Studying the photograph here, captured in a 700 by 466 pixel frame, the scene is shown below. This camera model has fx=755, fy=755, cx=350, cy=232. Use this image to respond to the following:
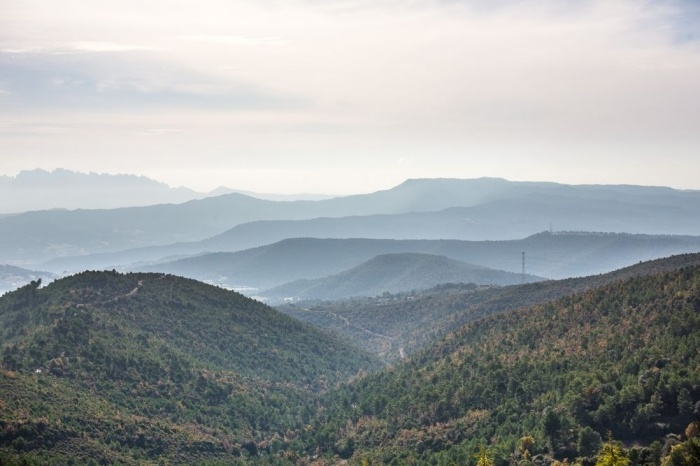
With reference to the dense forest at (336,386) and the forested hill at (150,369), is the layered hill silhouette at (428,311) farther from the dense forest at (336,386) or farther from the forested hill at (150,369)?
the forested hill at (150,369)

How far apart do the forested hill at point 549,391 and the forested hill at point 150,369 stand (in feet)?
33.8

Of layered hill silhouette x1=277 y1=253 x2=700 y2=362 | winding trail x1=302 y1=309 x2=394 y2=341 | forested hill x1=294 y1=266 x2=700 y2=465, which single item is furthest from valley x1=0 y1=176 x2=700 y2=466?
winding trail x1=302 y1=309 x2=394 y2=341

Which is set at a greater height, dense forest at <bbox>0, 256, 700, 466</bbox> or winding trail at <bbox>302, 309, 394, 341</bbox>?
dense forest at <bbox>0, 256, 700, 466</bbox>

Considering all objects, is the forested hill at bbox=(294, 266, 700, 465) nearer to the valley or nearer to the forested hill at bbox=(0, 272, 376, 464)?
the valley

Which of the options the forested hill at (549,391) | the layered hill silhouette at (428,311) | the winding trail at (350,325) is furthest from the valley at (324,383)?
the winding trail at (350,325)

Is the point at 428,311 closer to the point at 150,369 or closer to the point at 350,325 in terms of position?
the point at 350,325

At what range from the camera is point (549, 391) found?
6700 cm

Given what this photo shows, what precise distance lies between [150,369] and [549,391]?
47.3 m

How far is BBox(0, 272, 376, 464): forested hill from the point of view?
70.2 meters

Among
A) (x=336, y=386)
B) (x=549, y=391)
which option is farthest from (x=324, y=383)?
(x=549, y=391)

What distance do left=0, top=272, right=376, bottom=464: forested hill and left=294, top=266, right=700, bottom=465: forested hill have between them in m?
10.3

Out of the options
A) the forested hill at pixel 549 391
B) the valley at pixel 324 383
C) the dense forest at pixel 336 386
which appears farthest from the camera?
the valley at pixel 324 383

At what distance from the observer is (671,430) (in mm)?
52750

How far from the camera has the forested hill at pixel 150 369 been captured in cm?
7025
